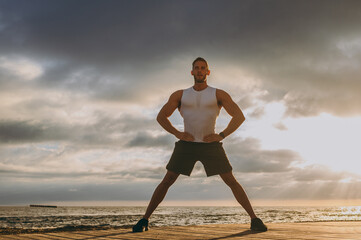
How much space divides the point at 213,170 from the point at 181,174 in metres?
0.50

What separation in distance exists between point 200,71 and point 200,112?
66 cm

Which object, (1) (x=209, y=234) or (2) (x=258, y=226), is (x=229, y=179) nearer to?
(2) (x=258, y=226)

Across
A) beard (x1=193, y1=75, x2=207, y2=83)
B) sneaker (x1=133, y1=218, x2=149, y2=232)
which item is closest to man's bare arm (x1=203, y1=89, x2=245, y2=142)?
beard (x1=193, y1=75, x2=207, y2=83)

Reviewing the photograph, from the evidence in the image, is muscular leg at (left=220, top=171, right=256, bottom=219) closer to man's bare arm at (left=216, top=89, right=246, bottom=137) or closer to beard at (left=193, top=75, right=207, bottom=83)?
man's bare arm at (left=216, top=89, right=246, bottom=137)

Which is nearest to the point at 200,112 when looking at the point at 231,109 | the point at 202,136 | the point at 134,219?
the point at 202,136

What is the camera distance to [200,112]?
567cm

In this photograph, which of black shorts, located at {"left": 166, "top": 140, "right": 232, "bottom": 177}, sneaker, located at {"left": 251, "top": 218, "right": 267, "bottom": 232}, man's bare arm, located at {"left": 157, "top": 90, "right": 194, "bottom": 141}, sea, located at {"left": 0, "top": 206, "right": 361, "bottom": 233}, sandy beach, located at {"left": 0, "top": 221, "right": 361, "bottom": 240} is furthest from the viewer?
sea, located at {"left": 0, "top": 206, "right": 361, "bottom": 233}

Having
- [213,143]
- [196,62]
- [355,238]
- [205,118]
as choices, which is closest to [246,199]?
[213,143]

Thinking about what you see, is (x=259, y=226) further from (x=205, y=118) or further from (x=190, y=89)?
(x=190, y=89)

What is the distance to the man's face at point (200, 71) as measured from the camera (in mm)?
5738

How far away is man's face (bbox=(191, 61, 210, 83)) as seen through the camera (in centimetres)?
574

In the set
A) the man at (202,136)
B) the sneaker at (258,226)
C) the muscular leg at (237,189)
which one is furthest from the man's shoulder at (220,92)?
the sneaker at (258,226)

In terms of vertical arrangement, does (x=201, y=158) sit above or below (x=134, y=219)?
above

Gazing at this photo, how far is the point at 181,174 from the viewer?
18.3 feet
